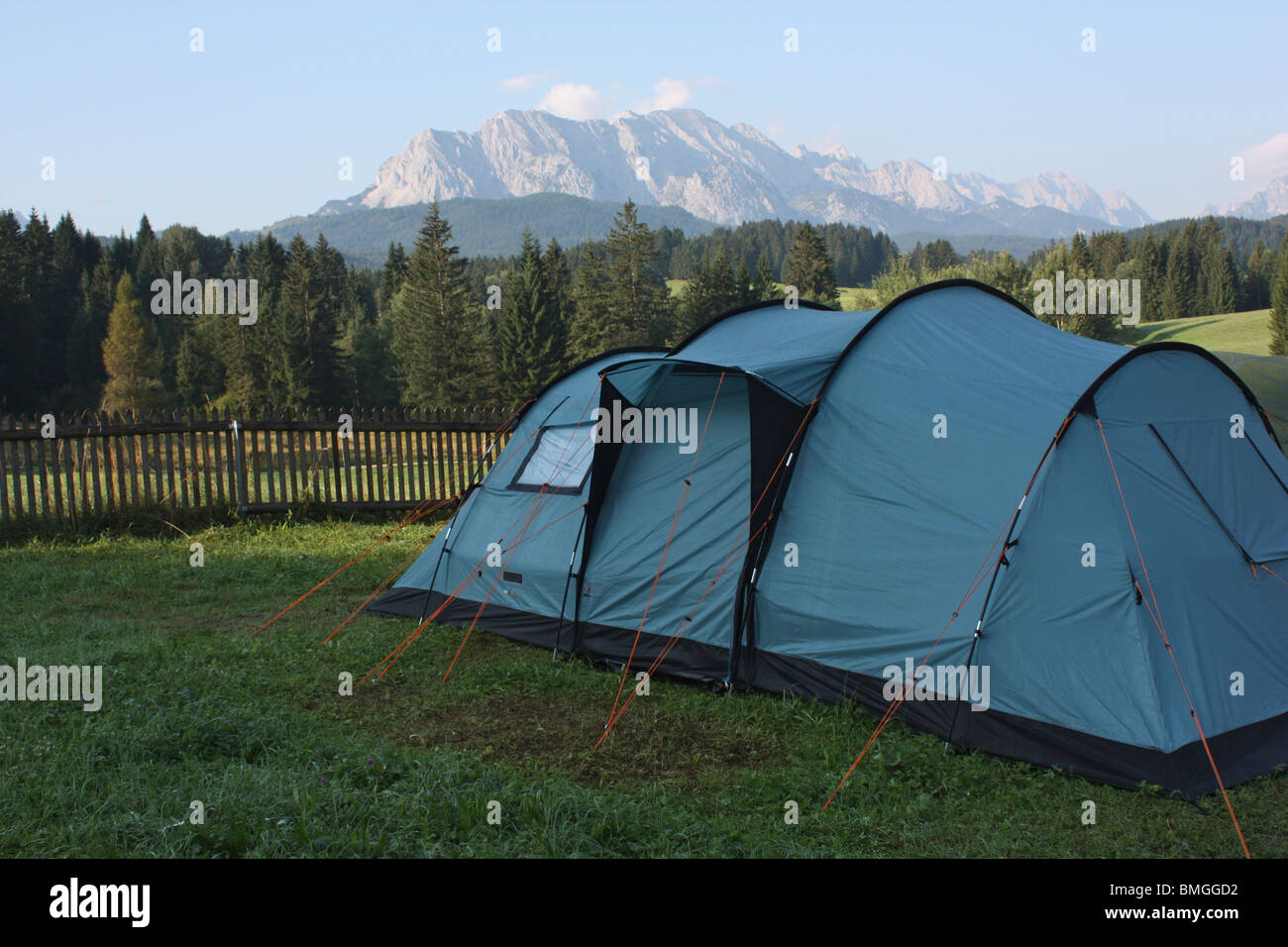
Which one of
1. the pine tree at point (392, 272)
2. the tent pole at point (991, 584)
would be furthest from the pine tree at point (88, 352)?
the tent pole at point (991, 584)

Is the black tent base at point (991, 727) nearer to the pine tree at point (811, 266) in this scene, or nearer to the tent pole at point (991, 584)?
the tent pole at point (991, 584)

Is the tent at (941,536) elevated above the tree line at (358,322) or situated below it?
below

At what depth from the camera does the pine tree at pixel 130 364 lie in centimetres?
5319

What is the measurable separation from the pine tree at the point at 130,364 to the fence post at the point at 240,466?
47244 millimetres

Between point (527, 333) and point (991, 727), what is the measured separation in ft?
173

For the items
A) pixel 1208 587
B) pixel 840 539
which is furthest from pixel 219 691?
pixel 1208 587

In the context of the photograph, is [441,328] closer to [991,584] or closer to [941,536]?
[941,536]

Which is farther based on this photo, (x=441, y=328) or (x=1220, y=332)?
(x=1220, y=332)

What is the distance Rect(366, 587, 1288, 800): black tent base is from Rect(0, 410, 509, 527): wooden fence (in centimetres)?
587

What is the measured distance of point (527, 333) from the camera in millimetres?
56000

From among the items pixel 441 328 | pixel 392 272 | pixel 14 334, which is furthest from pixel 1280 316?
pixel 14 334

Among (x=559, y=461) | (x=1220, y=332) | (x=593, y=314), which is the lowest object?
(x=559, y=461)

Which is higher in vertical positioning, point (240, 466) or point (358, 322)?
point (358, 322)

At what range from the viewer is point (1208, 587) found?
5.09 metres
